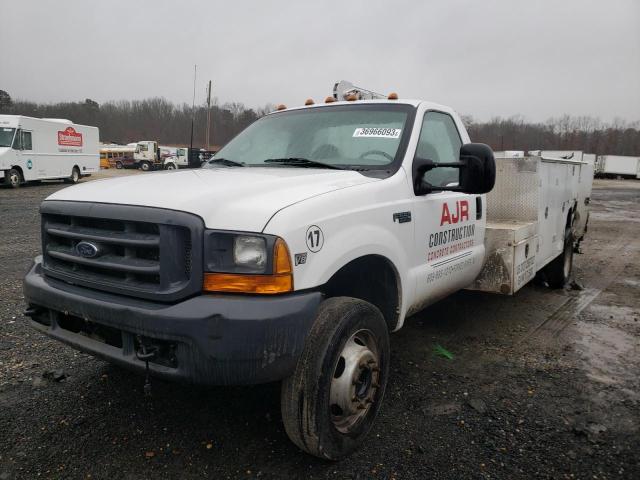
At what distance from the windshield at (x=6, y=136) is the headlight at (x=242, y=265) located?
21942mm

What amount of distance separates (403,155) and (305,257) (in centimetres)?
127

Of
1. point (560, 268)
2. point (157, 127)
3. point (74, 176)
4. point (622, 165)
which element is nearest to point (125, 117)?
point (157, 127)

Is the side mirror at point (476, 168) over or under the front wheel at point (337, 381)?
over

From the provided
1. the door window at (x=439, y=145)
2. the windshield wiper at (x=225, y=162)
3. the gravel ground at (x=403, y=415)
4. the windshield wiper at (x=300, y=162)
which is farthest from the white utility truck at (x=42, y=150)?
the door window at (x=439, y=145)

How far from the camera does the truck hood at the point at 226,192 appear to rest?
2.17 meters

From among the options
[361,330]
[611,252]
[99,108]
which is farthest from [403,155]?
[99,108]

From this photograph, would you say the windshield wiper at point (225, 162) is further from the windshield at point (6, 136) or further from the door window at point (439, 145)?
the windshield at point (6, 136)

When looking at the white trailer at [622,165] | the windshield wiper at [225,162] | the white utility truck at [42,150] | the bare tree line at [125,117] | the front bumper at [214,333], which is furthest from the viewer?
the bare tree line at [125,117]

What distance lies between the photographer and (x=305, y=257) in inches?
88.1

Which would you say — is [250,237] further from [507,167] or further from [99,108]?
[99,108]

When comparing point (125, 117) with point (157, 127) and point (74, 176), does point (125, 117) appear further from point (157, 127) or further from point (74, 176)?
point (74, 176)

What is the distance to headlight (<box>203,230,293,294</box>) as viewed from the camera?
212 cm

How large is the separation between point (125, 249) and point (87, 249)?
0.80 feet

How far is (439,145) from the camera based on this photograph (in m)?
3.68
